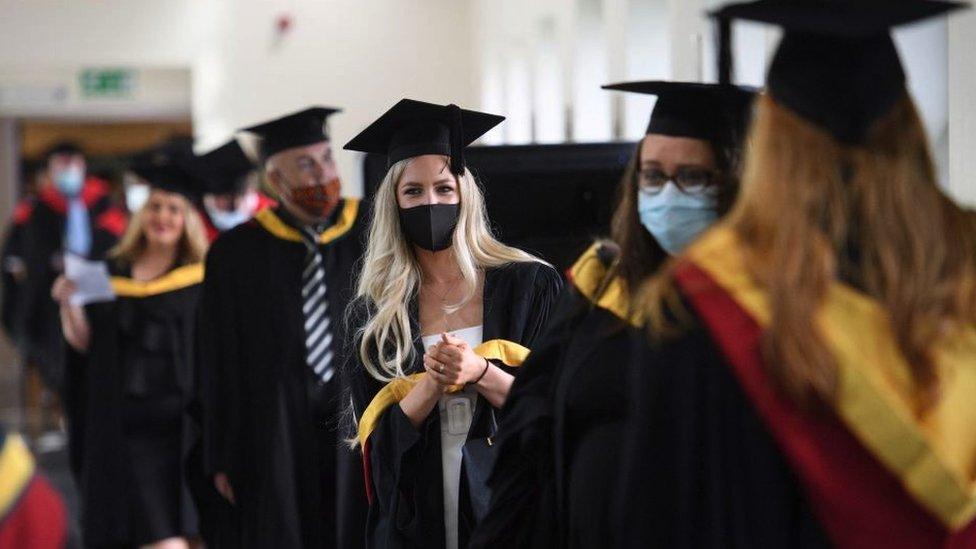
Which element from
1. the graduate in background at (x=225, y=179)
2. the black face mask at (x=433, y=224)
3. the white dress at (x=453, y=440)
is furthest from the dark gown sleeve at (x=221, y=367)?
the white dress at (x=453, y=440)

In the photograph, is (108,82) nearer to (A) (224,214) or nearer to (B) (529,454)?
(A) (224,214)

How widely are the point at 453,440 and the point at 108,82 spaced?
13.1m

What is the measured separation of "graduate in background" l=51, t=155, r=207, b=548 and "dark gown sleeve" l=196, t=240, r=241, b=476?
3.93ft

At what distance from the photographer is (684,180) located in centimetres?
302

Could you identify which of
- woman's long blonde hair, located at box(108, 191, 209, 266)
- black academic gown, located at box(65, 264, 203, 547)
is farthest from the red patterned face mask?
woman's long blonde hair, located at box(108, 191, 209, 266)

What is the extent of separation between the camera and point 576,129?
9.80 meters

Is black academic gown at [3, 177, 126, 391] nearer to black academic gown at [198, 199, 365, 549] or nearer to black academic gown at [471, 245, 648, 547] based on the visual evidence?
black academic gown at [198, 199, 365, 549]

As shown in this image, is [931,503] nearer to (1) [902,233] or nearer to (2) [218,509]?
(1) [902,233]

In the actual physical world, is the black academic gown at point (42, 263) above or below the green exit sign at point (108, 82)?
below

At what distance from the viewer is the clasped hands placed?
370 cm

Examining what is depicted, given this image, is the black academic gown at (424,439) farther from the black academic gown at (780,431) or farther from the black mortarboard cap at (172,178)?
the black mortarboard cap at (172,178)

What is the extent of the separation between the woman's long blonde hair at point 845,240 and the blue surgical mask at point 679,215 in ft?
1.78

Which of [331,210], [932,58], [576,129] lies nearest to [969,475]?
[932,58]

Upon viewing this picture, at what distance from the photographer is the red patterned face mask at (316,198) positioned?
222 inches
